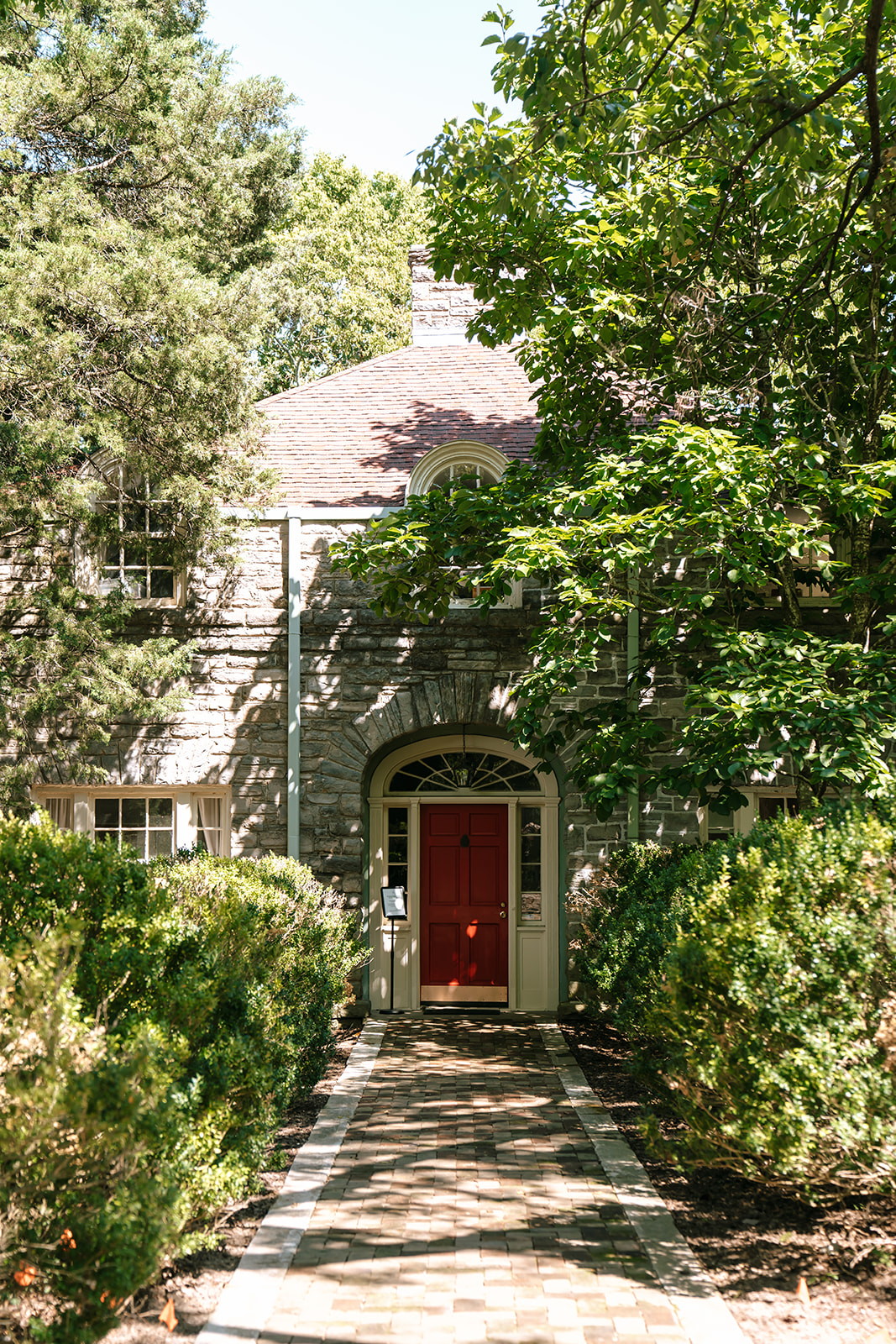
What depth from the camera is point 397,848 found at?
12.5 metres

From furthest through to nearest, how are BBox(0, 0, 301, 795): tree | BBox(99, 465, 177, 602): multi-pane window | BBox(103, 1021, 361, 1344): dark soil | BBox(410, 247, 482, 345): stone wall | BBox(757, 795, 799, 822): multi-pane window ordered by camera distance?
BBox(410, 247, 482, 345): stone wall → BBox(757, 795, 799, 822): multi-pane window → BBox(99, 465, 177, 602): multi-pane window → BBox(0, 0, 301, 795): tree → BBox(103, 1021, 361, 1344): dark soil

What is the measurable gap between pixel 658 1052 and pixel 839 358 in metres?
6.08

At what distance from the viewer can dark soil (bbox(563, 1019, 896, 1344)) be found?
4301 millimetres

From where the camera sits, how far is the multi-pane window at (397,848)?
488 inches

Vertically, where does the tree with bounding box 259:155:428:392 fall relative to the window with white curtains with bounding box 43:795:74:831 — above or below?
above

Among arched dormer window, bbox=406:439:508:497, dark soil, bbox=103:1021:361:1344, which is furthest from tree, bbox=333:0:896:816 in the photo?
dark soil, bbox=103:1021:361:1344

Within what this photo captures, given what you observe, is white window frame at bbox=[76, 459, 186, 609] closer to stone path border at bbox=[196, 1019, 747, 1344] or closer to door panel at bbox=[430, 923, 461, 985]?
door panel at bbox=[430, 923, 461, 985]

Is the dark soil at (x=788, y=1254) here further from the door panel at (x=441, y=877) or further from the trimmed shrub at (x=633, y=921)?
the door panel at (x=441, y=877)

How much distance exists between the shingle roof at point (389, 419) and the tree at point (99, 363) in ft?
5.17

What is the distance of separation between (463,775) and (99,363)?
584cm

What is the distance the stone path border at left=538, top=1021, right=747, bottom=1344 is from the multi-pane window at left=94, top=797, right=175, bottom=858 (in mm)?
5448

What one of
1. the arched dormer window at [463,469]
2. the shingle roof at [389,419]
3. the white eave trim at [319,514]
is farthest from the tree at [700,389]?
the shingle roof at [389,419]

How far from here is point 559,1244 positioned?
204 inches

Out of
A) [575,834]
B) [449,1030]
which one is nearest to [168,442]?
[575,834]
